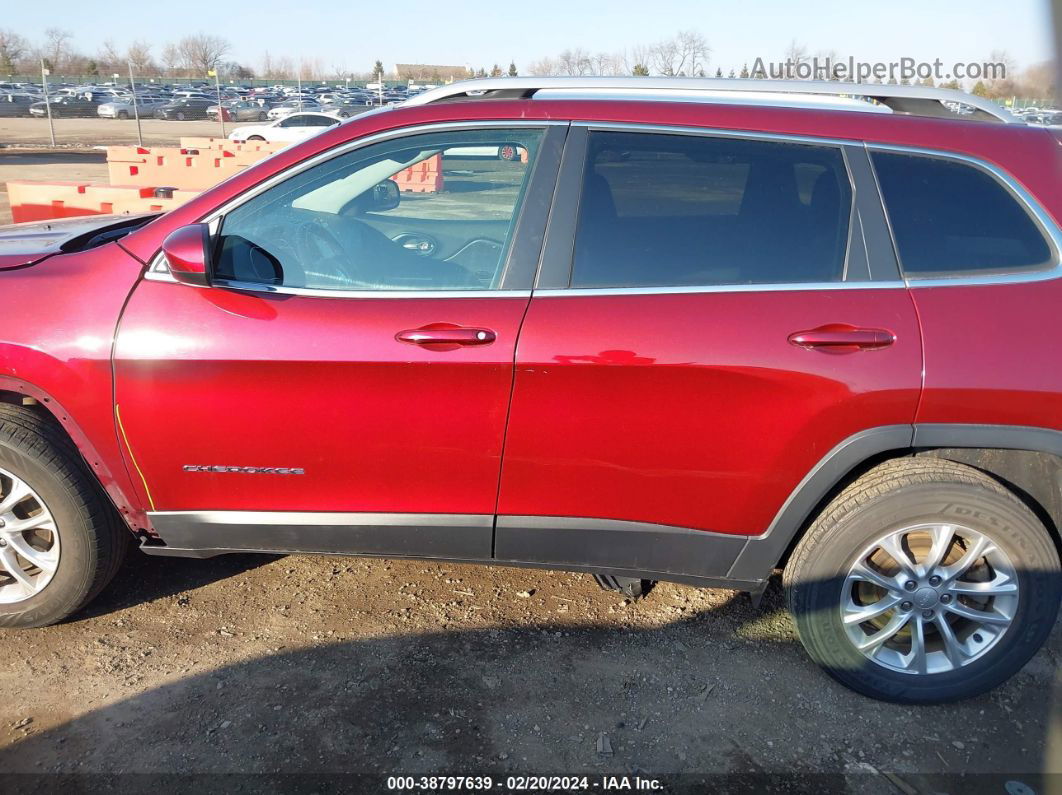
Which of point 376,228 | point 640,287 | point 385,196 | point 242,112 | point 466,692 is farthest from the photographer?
point 242,112

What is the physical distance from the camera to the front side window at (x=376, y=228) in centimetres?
265

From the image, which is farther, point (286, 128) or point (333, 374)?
point (286, 128)

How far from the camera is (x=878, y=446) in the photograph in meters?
2.51

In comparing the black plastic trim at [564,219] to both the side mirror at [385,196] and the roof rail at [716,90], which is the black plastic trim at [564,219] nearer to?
the roof rail at [716,90]

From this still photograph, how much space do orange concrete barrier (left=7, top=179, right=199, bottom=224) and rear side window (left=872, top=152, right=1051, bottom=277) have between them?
6.68m

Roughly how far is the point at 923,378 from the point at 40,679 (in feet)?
10.2

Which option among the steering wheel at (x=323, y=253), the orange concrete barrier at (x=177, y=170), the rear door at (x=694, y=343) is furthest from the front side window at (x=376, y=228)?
the orange concrete barrier at (x=177, y=170)

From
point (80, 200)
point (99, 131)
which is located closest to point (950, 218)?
point (80, 200)

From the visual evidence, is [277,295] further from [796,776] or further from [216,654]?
[796,776]

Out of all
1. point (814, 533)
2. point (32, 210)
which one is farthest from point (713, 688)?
point (32, 210)

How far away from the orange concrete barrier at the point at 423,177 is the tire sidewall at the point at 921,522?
1.87 metres

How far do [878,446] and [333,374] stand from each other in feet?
5.63

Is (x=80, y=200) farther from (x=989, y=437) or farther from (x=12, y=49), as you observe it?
(x=12, y=49)

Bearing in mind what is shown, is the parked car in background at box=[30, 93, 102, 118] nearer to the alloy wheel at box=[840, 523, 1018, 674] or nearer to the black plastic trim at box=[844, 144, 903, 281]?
the black plastic trim at box=[844, 144, 903, 281]
